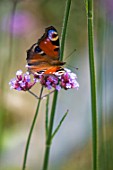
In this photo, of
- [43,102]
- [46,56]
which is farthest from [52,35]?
[43,102]

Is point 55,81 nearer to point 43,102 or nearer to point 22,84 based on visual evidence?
point 22,84

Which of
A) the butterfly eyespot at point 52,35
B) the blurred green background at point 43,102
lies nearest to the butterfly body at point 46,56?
the butterfly eyespot at point 52,35

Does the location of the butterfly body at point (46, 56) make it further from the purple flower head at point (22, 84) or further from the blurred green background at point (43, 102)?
the blurred green background at point (43, 102)

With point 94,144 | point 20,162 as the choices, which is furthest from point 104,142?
point 20,162

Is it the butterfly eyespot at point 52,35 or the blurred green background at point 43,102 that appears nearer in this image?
the butterfly eyespot at point 52,35

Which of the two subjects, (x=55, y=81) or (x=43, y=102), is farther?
(x=43, y=102)

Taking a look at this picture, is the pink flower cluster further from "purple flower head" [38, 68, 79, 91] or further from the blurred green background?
the blurred green background

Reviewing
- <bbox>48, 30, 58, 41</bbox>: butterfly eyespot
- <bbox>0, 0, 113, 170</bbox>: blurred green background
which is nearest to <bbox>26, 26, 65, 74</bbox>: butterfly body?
<bbox>48, 30, 58, 41</bbox>: butterfly eyespot

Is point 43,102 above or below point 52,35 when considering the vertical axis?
below

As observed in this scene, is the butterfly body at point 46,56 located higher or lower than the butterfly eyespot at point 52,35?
lower
